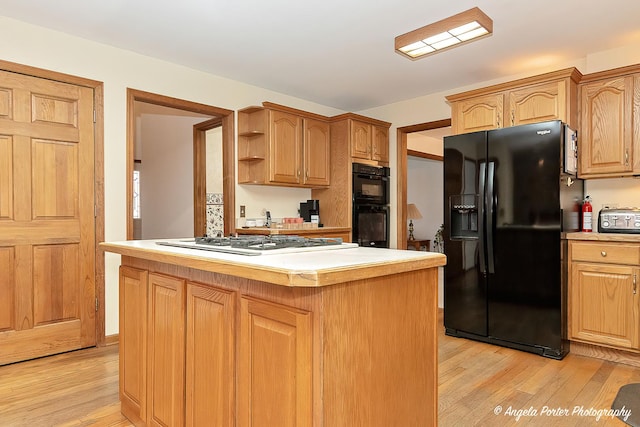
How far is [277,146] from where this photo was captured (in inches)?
163

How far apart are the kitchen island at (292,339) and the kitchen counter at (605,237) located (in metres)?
2.15

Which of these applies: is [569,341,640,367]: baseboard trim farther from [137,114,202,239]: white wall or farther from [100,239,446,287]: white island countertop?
[137,114,202,239]: white wall

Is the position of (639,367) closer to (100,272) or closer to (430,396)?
(430,396)

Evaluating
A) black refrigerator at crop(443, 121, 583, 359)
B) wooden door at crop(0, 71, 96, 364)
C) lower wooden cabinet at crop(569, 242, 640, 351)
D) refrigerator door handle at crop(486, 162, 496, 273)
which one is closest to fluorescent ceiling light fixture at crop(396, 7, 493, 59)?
black refrigerator at crop(443, 121, 583, 359)

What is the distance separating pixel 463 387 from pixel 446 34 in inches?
90.5

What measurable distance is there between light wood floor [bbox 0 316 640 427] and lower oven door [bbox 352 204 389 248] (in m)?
1.75

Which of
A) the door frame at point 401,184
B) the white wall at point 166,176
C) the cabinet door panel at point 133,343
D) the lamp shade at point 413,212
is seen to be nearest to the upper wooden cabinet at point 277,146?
the door frame at point 401,184

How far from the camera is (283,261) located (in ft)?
4.10

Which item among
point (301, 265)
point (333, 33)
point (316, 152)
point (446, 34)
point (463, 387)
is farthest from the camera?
point (316, 152)

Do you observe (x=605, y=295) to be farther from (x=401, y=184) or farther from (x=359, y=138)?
(x=359, y=138)

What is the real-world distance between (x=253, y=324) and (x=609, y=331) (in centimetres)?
288

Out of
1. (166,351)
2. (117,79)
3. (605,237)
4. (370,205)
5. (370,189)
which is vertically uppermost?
(117,79)

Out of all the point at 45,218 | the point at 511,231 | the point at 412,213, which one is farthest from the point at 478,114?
the point at 412,213

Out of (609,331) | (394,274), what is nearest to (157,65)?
(394,274)
